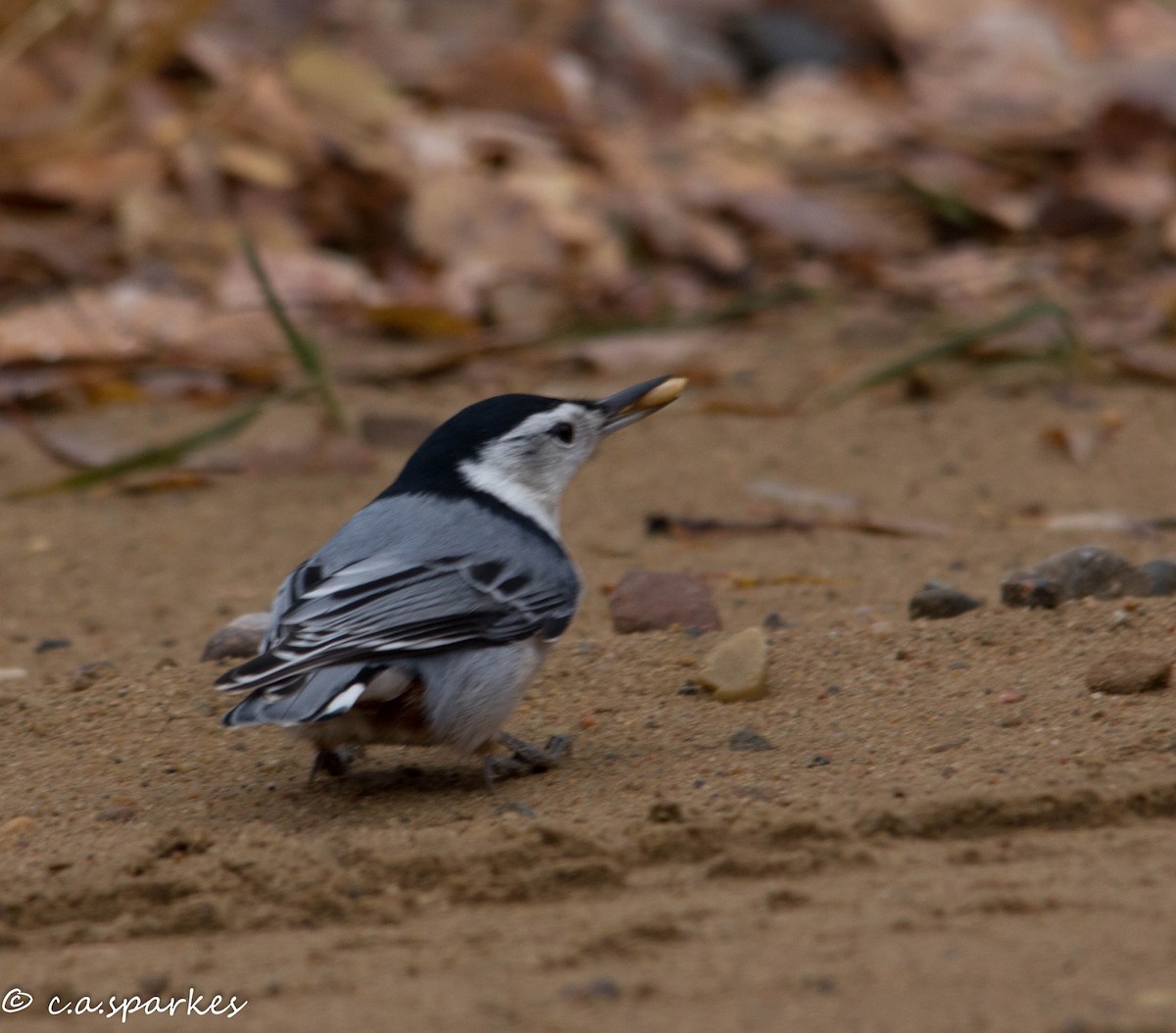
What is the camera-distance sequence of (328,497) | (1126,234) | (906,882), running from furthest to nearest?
1. (1126,234)
2. (328,497)
3. (906,882)

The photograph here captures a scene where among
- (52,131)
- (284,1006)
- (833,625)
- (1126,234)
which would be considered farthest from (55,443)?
(1126,234)

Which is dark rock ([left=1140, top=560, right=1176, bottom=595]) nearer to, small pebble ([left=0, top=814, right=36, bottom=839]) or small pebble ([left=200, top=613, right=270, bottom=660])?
small pebble ([left=200, top=613, right=270, bottom=660])

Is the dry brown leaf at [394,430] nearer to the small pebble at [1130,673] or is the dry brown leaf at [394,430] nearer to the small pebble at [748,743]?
the small pebble at [748,743]

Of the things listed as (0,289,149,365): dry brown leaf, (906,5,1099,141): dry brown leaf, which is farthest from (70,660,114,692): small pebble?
(906,5,1099,141): dry brown leaf

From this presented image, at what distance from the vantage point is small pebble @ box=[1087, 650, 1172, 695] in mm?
3691

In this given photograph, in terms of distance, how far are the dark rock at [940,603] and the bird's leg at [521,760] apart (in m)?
1.10

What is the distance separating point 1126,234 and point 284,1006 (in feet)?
23.2

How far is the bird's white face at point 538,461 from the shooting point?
4.26 meters

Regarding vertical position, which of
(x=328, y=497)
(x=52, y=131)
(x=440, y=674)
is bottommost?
(x=328, y=497)

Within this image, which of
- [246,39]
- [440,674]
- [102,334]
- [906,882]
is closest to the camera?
[906,882]

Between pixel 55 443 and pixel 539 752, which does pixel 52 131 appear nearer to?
pixel 55 443

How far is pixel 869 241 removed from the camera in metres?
8.68

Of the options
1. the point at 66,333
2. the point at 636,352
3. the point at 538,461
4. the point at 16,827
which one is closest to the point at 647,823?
the point at 16,827

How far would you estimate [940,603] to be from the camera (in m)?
4.43
